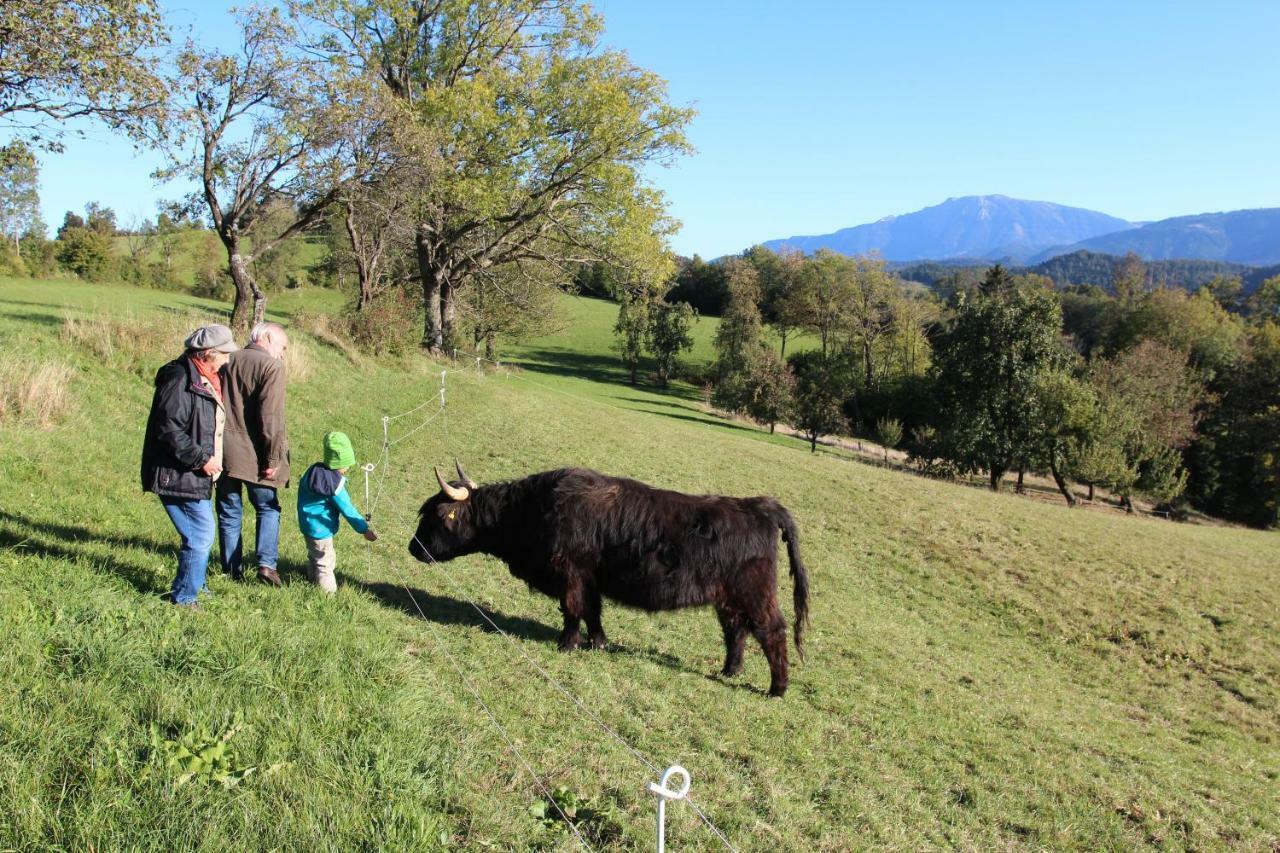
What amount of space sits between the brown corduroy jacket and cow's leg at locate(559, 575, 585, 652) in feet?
9.24

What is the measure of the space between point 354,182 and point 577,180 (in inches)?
342

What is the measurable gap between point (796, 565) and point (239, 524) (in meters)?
5.35

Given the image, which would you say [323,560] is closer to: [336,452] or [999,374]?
[336,452]

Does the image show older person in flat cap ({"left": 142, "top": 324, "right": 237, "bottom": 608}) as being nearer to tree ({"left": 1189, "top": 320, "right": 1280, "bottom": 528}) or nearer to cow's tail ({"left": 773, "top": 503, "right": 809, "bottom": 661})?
cow's tail ({"left": 773, "top": 503, "right": 809, "bottom": 661})

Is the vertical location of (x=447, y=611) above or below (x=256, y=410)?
below

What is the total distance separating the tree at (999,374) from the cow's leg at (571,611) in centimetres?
3517

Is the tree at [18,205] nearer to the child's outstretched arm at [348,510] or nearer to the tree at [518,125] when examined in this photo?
the tree at [518,125]

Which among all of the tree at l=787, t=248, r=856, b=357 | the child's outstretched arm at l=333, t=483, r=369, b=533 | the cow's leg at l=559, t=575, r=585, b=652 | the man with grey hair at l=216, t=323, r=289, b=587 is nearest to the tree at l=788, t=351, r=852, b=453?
the tree at l=787, t=248, r=856, b=357

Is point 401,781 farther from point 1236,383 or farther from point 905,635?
point 1236,383

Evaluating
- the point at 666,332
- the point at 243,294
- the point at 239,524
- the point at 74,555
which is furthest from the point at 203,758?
the point at 666,332

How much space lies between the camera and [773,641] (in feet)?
22.9

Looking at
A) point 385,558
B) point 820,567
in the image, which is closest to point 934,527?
point 820,567

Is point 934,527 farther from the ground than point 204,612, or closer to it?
closer to it

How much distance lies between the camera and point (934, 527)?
1688cm
